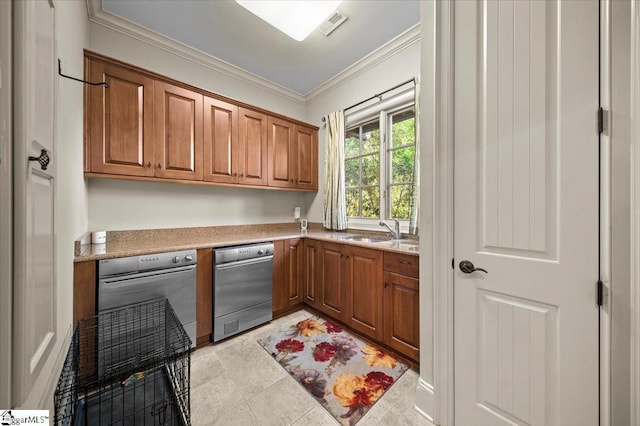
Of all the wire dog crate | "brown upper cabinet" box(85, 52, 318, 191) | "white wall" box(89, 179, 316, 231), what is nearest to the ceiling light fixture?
"brown upper cabinet" box(85, 52, 318, 191)

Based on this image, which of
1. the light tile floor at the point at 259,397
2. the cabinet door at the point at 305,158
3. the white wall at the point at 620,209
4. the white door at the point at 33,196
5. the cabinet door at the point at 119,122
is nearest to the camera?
the white door at the point at 33,196

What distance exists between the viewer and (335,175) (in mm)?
3021

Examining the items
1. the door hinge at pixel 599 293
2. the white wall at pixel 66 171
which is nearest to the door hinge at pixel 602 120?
the door hinge at pixel 599 293

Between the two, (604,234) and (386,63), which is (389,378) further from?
(386,63)

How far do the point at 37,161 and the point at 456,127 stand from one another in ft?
5.53

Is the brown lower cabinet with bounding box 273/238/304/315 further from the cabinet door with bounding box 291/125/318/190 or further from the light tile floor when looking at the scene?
the cabinet door with bounding box 291/125/318/190

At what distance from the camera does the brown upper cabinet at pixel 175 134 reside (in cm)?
184

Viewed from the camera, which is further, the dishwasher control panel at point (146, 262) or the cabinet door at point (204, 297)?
the cabinet door at point (204, 297)

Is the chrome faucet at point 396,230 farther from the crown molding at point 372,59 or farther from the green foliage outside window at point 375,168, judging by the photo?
the crown molding at point 372,59

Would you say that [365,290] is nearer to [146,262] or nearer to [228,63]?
[146,262]

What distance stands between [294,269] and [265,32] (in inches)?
95.0

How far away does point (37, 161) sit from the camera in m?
0.70

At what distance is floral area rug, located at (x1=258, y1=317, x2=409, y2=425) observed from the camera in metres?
1.48

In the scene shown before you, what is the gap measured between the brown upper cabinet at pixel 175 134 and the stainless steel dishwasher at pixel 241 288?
808 millimetres
